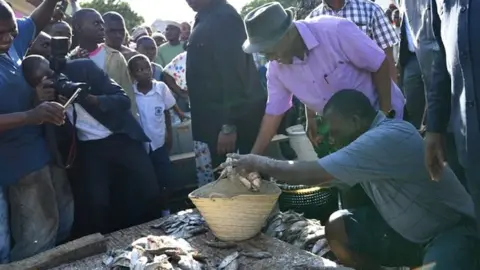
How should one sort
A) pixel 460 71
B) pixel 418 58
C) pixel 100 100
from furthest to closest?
1. pixel 100 100
2. pixel 418 58
3. pixel 460 71

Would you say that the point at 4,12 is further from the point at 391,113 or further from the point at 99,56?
the point at 391,113

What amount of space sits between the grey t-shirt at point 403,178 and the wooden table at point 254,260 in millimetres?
478

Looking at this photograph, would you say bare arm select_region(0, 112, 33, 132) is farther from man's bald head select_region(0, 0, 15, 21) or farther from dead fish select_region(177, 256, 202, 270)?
dead fish select_region(177, 256, 202, 270)

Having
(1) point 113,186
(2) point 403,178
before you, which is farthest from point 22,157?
(2) point 403,178

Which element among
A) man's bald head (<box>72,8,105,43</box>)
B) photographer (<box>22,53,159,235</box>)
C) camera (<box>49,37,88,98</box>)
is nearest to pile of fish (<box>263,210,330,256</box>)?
photographer (<box>22,53,159,235</box>)

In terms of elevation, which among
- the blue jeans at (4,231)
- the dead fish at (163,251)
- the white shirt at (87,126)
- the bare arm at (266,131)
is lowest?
the dead fish at (163,251)

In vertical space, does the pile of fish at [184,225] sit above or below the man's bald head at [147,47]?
below

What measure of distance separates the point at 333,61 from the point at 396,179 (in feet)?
3.35

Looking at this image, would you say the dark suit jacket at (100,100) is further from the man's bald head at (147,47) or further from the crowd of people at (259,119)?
the man's bald head at (147,47)

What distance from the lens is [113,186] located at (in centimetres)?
444

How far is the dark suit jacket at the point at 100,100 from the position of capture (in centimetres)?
406

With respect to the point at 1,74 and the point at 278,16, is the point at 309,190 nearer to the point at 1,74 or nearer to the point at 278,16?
the point at 278,16

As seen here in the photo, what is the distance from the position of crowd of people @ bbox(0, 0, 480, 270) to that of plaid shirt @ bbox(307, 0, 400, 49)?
0.01 m

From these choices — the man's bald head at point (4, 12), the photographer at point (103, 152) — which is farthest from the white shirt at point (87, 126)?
the man's bald head at point (4, 12)
